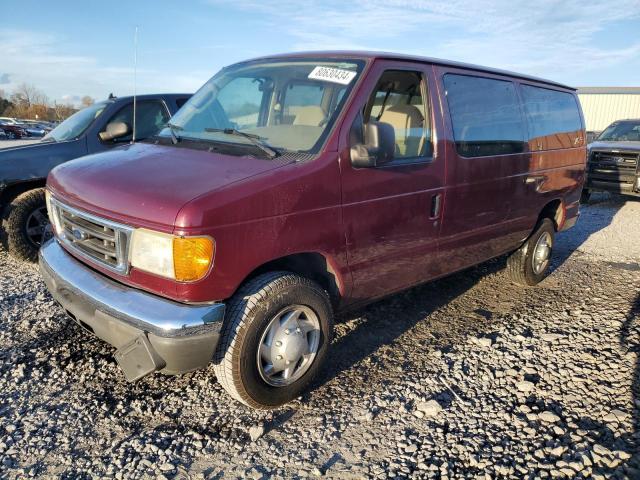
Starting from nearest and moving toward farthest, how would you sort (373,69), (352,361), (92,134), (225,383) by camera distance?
(225,383), (373,69), (352,361), (92,134)

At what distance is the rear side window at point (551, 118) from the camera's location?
472 centimetres

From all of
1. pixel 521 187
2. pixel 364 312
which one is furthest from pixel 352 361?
pixel 521 187

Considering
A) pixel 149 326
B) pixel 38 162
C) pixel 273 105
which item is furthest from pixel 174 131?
pixel 38 162

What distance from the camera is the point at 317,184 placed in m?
2.74

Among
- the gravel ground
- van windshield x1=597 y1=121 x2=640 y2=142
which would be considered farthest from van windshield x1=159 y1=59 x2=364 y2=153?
van windshield x1=597 y1=121 x2=640 y2=142

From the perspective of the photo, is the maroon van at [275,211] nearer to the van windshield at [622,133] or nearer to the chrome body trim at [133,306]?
the chrome body trim at [133,306]

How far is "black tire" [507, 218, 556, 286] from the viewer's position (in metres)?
5.17

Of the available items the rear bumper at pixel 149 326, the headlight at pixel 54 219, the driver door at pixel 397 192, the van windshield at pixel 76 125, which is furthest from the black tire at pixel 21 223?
the driver door at pixel 397 192

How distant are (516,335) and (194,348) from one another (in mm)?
2845

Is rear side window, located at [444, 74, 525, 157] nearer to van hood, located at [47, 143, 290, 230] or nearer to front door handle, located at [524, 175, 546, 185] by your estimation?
front door handle, located at [524, 175, 546, 185]

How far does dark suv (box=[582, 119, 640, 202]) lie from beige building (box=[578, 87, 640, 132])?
28905 mm

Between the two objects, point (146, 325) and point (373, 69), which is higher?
point (373, 69)

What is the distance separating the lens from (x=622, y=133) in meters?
11.8

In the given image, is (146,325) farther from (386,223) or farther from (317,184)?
(386,223)
